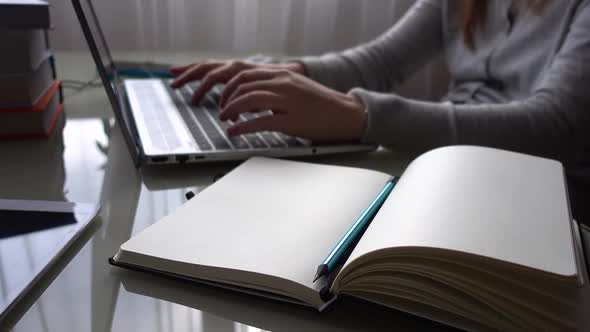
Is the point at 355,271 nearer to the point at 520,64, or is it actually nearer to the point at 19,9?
the point at 19,9

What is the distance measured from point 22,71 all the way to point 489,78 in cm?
79

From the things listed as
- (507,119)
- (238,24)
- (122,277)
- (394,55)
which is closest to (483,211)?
(122,277)

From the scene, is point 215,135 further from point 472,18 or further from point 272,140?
point 472,18

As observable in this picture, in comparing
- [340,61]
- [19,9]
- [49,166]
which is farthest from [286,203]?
[340,61]

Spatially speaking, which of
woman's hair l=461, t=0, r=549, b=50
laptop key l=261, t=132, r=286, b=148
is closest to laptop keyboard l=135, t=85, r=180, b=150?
laptop key l=261, t=132, r=286, b=148

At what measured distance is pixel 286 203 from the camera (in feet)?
1.51

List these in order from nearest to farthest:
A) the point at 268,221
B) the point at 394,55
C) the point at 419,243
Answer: the point at 419,243, the point at 268,221, the point at 394,55

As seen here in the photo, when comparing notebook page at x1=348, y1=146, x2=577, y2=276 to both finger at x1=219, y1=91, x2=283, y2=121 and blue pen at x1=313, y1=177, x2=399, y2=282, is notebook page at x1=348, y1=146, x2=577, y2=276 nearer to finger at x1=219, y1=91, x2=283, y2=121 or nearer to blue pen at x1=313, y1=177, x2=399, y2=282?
blue pen at x1=313, y1=177, x2=399, y2=282

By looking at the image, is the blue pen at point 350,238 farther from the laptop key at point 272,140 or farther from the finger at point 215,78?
the finger at point 215,78

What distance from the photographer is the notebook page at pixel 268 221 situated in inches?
14.3

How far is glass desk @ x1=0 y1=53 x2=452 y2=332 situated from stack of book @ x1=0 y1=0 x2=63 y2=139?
3cm

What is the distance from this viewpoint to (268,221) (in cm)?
42

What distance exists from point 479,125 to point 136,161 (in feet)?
1.45

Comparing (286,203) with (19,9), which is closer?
(286,203)
